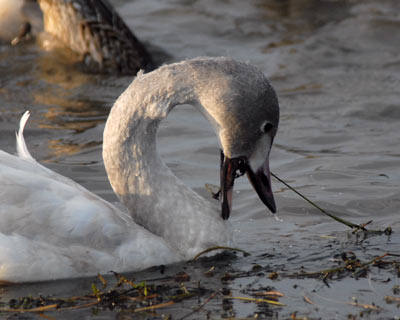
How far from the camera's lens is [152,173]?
608cm

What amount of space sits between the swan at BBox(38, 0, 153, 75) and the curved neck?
19.4 feet

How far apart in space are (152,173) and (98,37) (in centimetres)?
628

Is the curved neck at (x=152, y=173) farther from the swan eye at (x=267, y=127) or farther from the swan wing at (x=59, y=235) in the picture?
the swan eye at (x=267, y=127)

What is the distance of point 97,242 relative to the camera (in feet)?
18.6

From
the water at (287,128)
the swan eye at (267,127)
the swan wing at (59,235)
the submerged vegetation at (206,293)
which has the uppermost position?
the swan eye at (267,127)

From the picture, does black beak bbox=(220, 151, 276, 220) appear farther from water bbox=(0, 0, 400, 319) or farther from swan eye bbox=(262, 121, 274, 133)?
water bbox=(0, 0, 400, 319)

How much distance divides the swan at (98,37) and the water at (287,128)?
33cm

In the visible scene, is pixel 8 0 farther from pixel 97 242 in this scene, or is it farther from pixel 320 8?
pixel 97 242

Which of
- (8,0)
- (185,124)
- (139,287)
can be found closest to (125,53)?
(8,0)

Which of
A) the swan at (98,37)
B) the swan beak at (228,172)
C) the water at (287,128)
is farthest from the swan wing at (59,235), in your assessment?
the swan at (98,37)

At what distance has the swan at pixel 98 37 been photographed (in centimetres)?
1191

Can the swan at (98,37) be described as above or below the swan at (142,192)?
below

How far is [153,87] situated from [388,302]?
6.39ft

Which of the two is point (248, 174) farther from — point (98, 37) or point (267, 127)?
point (98, 37)
